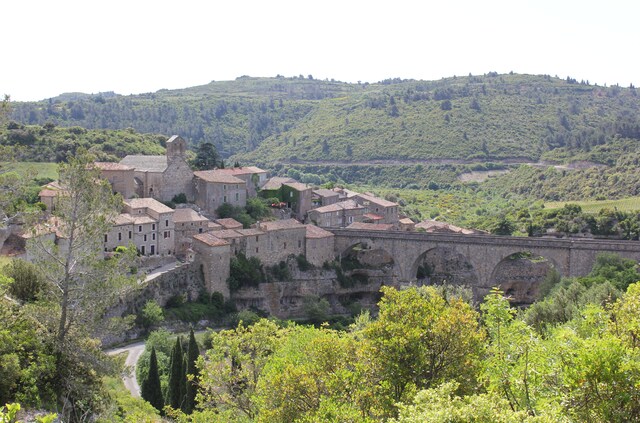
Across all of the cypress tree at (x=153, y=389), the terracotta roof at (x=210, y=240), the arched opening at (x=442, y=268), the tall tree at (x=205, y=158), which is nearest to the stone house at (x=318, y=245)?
the arched opening at (x=442, y=268)

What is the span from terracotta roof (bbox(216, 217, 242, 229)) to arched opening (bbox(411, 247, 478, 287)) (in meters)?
15.1

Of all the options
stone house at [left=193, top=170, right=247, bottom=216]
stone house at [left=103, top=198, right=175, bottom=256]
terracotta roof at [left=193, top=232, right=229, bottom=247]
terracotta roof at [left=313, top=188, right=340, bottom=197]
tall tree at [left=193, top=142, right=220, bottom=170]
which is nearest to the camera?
stone house at [left=103, top=198, right=175, bottom=256]

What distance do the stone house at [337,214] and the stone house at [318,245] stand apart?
4.24 metres

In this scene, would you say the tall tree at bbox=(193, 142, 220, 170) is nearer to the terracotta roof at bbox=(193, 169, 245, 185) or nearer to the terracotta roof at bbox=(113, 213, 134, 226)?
the terracotta roof at bbox=(193, 169, 245, 185)

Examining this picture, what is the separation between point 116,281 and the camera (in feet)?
82.3

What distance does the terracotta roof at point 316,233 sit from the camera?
59.5 metres

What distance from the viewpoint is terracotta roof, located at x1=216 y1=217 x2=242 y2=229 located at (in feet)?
187

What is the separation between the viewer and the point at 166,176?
5878 cm

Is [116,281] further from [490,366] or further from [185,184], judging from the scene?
[185,184]

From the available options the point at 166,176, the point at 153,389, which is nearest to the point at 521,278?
the point at 166,176

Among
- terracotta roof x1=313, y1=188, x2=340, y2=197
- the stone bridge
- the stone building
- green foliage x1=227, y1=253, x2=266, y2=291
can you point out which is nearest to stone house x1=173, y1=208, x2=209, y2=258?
the stone building

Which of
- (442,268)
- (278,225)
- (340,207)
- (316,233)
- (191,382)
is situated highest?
(340,207)

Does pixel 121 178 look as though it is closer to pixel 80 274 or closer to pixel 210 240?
pixel 210 240

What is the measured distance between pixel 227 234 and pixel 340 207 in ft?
51.3
